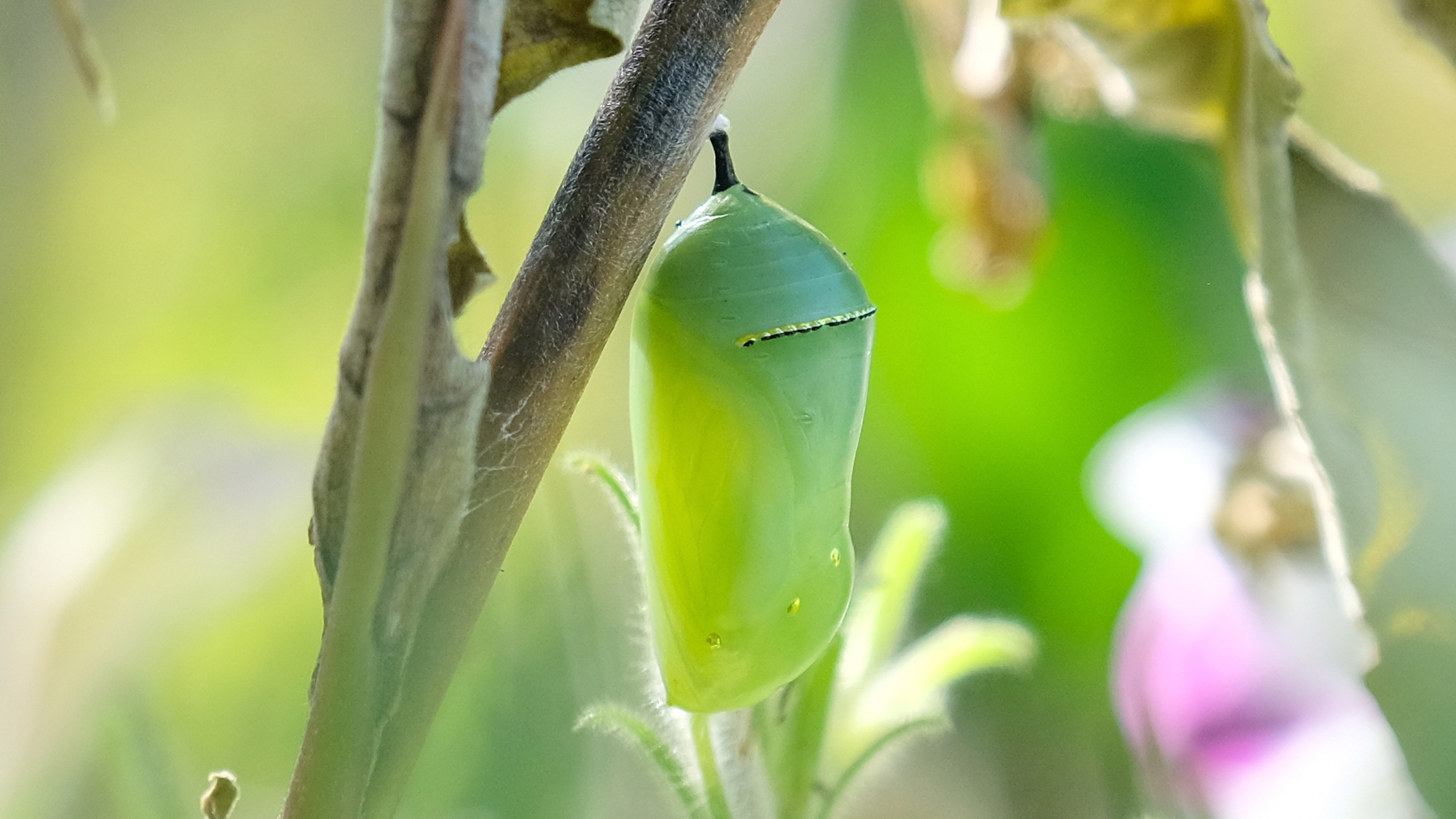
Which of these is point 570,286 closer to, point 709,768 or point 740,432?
point 740,432

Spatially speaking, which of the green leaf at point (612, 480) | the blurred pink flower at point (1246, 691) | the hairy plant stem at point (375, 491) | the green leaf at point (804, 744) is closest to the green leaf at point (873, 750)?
the green leaf at point (804, 744)

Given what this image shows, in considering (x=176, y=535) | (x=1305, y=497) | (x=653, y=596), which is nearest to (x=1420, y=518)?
(x=1305, y=497)

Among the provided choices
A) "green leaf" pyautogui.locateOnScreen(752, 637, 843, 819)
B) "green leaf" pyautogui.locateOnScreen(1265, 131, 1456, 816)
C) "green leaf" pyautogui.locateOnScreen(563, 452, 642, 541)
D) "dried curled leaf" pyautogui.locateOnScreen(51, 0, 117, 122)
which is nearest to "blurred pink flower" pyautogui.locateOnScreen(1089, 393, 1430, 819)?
"green leaf" pyautogui.locateOnScreen(1265, 131, 1456, 816)

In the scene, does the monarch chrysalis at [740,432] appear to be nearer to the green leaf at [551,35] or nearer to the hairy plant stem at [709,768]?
the hairy plant stem at [709,768]

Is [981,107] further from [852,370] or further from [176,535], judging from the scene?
[176,535]

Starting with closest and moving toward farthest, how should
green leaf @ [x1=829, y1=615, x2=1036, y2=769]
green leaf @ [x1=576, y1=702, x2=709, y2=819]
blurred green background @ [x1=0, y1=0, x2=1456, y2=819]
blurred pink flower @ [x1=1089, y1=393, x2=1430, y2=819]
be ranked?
1. green leaf @ [x1=576, y1=702, x2=709, y2=819]
2. green leaf @ [x1=829, y1=615, x2=1036, y2=769]
3. blurred pink flower @ [x1=1089, y1=393, x2=1430, y2=819]
4. blurred green background @ [x1=0, y1=0, x2=1456, y2=819]

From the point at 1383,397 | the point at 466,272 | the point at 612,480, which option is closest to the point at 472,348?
the point at 612,480

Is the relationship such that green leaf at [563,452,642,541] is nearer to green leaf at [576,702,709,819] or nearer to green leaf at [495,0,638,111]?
green leaf at [576,702,709,819]
